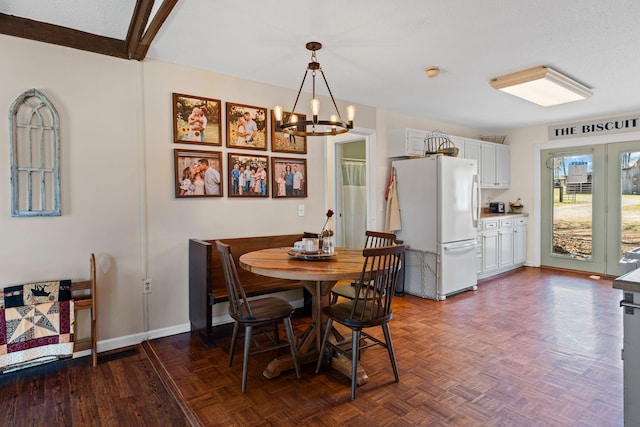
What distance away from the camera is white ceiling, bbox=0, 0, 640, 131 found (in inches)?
89.0

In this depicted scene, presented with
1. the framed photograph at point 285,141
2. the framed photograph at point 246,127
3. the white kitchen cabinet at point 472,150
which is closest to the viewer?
the framed photograph at point 246,127

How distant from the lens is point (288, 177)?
3859mm

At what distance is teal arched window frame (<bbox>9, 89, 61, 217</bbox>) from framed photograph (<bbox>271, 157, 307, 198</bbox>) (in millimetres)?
1826

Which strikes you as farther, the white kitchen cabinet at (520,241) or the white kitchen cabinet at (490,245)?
the white kitchen cabinet at (520,241)

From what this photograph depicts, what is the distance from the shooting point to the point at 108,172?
285 centimetres

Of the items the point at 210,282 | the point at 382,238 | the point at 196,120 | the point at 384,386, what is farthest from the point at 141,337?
the point at 382,238

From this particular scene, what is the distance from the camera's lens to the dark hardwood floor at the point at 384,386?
6.44 feet

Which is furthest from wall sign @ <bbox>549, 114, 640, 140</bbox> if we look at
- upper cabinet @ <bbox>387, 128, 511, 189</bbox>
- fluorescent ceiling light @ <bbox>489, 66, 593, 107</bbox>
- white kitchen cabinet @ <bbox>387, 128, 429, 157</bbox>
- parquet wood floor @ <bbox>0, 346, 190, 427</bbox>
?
parquet wood floor @ <bbox>0, 346, 190, 427</bbox>

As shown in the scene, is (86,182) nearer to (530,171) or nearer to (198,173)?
(198,173)

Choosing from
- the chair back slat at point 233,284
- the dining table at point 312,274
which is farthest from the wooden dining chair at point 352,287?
the chair back slat at point 233,284

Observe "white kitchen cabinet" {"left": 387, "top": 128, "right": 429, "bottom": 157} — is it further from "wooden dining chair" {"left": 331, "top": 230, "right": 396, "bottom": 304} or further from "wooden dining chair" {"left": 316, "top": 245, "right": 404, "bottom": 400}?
"wooden dining chair" {"left": 316, "top": 245, "right": 404, "bottom": 400}

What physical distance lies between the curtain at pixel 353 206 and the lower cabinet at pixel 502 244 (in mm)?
1736

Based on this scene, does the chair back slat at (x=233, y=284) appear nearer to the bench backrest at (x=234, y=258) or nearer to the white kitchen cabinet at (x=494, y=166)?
the bench backrest at (x=234, y=258)

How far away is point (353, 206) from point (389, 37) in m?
3.30
